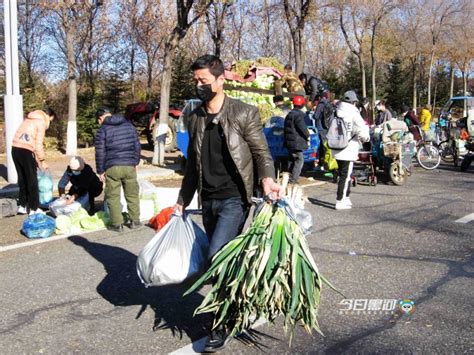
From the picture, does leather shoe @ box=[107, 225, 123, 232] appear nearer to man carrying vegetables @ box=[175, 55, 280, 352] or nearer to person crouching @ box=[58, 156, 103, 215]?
person crouching @ box=[58, 156, 103, 215]

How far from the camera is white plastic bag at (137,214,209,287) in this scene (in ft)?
12.6

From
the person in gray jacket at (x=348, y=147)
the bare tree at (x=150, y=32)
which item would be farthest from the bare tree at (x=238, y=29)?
the person in gray jacket at (x=348, y=147)

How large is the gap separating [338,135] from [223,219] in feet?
17.8

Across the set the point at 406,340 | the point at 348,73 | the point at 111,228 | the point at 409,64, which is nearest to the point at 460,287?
the point at 406,340

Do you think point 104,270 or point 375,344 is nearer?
point 375,344

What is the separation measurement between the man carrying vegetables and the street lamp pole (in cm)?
812

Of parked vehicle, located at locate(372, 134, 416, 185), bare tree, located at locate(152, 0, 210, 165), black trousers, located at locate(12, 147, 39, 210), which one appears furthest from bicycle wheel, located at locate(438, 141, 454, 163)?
black trousers, located at locate(12, 147, 39, 210)

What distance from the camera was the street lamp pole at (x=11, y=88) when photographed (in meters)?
11.0

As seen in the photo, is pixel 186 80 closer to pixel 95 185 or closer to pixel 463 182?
pixel 463 182

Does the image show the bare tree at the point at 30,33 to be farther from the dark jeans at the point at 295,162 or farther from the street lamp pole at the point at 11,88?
the dark jeans at the point at 295,162

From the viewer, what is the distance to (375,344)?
3.97 metres

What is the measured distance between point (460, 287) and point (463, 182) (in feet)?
24.6

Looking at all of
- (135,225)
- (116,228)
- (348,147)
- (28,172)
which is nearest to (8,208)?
(28,172)

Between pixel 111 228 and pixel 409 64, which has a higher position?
pixel 409 64
